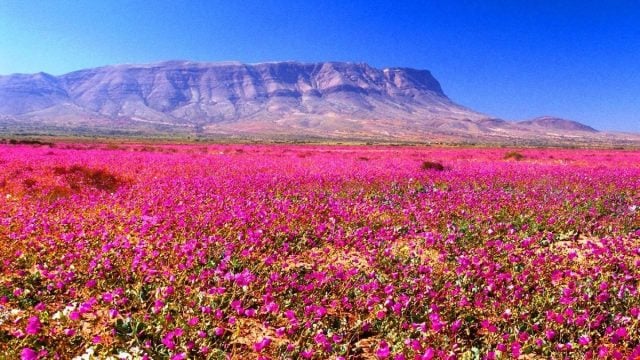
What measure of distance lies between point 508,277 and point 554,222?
463 cm

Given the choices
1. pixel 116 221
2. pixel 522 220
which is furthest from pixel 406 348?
pixel 522 220

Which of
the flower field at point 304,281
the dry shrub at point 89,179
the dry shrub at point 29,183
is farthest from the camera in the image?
the dry shrub at point 89,179

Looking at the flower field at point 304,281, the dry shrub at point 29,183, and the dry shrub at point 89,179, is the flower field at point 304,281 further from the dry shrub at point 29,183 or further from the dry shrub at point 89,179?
the dry shrub at point 89,179

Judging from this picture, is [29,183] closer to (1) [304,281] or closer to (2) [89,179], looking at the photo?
(2) [89,179]

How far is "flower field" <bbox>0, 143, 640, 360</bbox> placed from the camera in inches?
175

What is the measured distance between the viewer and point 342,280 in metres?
5.93

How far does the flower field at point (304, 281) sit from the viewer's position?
4457 millimetres

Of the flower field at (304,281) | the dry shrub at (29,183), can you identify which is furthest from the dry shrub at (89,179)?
the flower field at (304,281)

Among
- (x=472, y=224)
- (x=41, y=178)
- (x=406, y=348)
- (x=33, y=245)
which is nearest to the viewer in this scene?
(x=406, y=348)

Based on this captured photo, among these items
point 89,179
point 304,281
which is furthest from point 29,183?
point 304,281

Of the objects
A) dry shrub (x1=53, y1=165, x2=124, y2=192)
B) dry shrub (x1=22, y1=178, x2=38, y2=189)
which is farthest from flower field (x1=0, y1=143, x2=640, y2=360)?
dry shrub (x1=53, y1=165, x2=124, y2=192)

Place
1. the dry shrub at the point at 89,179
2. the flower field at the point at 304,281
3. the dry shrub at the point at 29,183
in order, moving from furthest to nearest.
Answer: the dry shrub at the point at 89,179 < the dry shrub at the point at 29,183 < the flower field at the point at 304,281

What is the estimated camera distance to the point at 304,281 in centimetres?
610

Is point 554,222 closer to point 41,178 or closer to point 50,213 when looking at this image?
point 50,213
